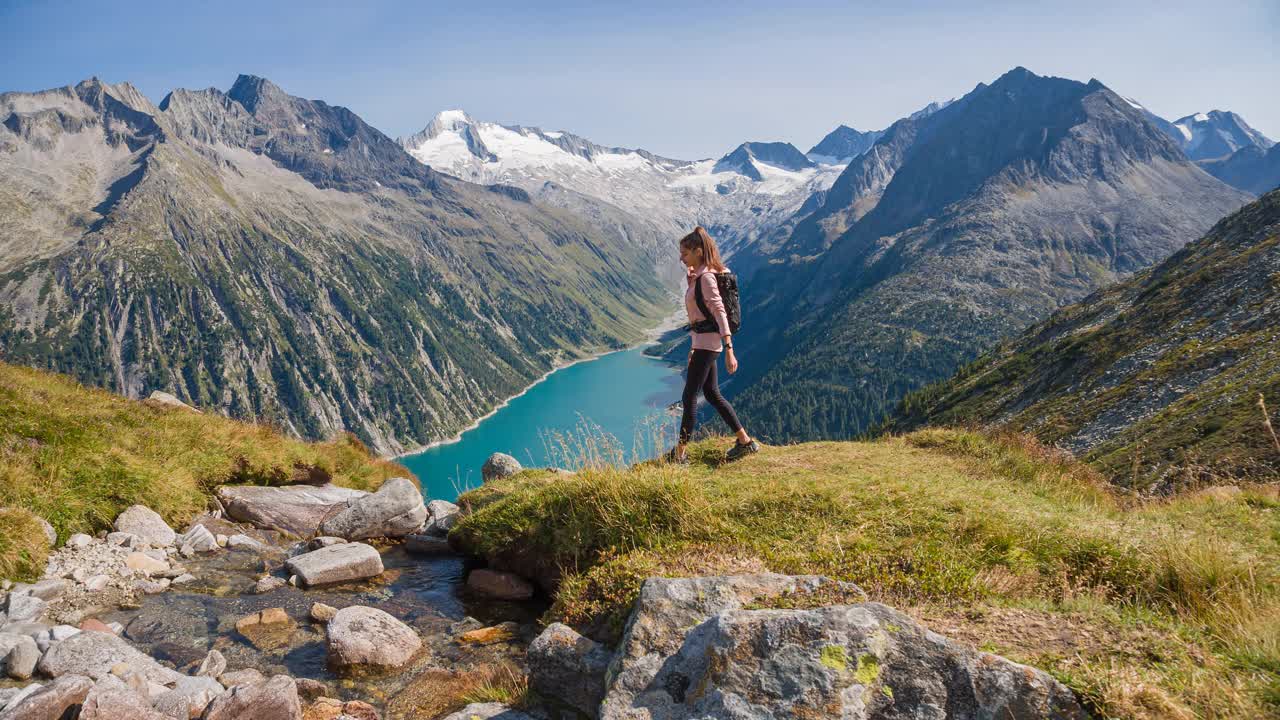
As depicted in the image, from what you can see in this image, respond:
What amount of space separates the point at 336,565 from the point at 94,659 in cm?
436

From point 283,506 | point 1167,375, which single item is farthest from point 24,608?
point 1167,375

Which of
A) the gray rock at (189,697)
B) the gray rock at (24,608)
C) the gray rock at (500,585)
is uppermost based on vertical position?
the gray rock at (24,608)

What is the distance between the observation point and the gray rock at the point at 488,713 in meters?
6.16

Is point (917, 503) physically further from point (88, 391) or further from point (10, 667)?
point (88, 391)

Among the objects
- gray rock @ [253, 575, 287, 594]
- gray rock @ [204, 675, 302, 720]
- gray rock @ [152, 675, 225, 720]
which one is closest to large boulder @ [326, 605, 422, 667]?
gray rock @ [152, 675, 225, 720]

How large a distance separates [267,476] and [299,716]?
1135 centimetres

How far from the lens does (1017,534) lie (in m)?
7.84

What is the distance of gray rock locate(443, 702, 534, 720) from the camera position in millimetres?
6164

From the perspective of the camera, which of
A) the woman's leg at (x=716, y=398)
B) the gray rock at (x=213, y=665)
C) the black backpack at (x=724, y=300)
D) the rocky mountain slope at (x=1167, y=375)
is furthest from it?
the rocky mountain slope at (x=1167, y=375)

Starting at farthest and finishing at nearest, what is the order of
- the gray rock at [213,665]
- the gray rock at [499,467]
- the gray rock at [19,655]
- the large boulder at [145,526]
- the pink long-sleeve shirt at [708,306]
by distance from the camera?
the gray rock at [499,467], the pink long-sleeve shirt at [708,306], the large boulder at [145,526], the gray rock at [213,665], the gray rock at [19,655]

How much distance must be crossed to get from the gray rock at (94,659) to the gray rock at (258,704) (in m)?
1.13

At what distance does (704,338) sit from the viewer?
493 inches

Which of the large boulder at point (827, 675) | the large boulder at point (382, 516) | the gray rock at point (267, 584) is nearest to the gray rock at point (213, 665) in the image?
the gray rock at point (267, 584)

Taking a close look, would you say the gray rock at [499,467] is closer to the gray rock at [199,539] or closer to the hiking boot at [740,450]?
the gray rock at [199,539]
